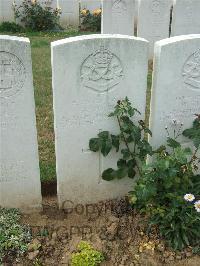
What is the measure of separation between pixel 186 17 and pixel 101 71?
5554 millimetres

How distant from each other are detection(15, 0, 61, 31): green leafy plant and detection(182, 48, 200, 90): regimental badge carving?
816 centimetres

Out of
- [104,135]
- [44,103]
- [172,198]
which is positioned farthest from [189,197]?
[44,103]

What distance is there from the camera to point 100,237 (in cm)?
397

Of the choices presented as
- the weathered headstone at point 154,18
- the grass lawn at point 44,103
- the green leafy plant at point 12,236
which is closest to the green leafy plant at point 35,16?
the grass lawn at point 44,103

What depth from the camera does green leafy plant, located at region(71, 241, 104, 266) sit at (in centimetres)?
361

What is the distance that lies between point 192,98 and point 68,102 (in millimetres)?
1236

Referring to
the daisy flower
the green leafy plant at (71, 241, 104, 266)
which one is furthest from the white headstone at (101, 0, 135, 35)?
the green leafy plant at (71, 241, 104, 266)

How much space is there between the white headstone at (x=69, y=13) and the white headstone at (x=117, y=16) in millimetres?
3699

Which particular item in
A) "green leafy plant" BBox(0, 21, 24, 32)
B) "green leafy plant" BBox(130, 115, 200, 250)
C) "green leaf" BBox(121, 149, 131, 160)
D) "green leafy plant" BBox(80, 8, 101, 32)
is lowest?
"green leafy plant" BBox(130, 115, 200, 250)

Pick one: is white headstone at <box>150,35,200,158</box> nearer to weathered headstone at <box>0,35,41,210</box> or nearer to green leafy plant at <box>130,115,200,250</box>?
green leafy plant at <box>130,115,200,250</box>

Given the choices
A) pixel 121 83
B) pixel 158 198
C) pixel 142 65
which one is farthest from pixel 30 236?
pixel 142 65

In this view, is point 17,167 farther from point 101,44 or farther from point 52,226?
point 101,44

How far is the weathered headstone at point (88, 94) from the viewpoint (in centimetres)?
369

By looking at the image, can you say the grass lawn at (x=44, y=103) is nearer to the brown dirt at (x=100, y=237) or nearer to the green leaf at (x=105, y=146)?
the brown dirt at (x=100, y=237)
